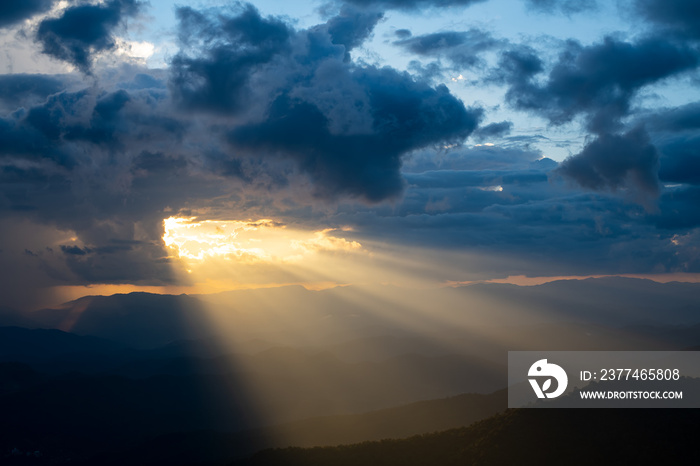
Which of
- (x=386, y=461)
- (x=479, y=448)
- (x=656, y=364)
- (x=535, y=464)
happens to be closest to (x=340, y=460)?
(x=386, y=461)

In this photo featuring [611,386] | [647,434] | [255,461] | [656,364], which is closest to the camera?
[647,434]

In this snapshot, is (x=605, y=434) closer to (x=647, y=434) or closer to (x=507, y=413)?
(x=647, y=434)

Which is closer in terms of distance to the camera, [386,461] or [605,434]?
[605,434]

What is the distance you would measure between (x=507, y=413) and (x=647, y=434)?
1138 inches

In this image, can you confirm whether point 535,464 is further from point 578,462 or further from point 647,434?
point 647,434

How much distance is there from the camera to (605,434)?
103m

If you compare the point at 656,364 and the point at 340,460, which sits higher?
the point at 656,364

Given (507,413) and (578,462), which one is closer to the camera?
(578,462)

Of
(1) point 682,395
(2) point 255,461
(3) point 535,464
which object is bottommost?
(2) point 255,461

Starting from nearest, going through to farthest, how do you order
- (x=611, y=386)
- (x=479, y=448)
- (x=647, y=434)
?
(x=647, y=434) → (x=479, y=448) → (x=611, y=386)

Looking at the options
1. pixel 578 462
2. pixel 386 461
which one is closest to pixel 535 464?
pixel 578 462
